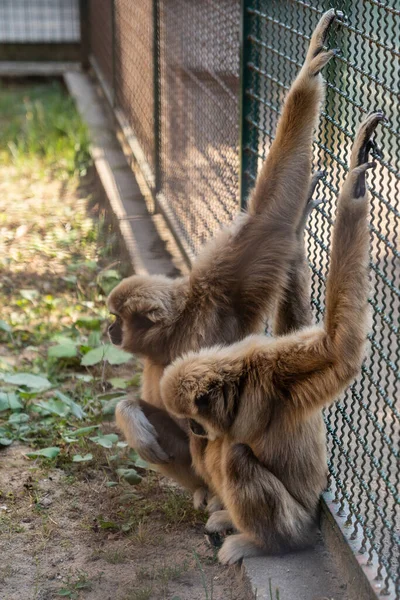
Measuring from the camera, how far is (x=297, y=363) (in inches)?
151

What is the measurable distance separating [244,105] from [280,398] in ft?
7.89

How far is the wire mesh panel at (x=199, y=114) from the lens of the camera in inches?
247

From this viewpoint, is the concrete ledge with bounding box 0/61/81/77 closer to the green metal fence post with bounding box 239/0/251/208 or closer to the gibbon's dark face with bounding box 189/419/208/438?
the green metal fence post with bounding box 239/0/251/208

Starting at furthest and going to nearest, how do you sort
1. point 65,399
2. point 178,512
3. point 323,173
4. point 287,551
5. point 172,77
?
point 172,77 < point 65,399 < point 178,512 < point 323,173 < point 287,551

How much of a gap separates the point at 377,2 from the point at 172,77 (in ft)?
15.3

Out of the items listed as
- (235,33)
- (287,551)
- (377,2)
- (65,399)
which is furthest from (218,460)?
(235,33)

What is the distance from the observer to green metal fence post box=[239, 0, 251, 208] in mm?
5543

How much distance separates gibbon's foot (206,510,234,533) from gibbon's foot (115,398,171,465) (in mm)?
413

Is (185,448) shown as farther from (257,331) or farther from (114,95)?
(114,95)

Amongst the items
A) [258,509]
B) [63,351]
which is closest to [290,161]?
[258,509]

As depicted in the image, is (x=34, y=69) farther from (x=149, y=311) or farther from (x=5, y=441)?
(x=149, y=311)

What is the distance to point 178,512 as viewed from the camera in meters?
4.89

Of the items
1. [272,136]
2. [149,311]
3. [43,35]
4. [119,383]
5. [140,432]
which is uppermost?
[272,136]

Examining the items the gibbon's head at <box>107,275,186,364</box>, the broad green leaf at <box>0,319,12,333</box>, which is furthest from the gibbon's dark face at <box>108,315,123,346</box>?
the broad green leaf at <box>0,319,12,333</box>
